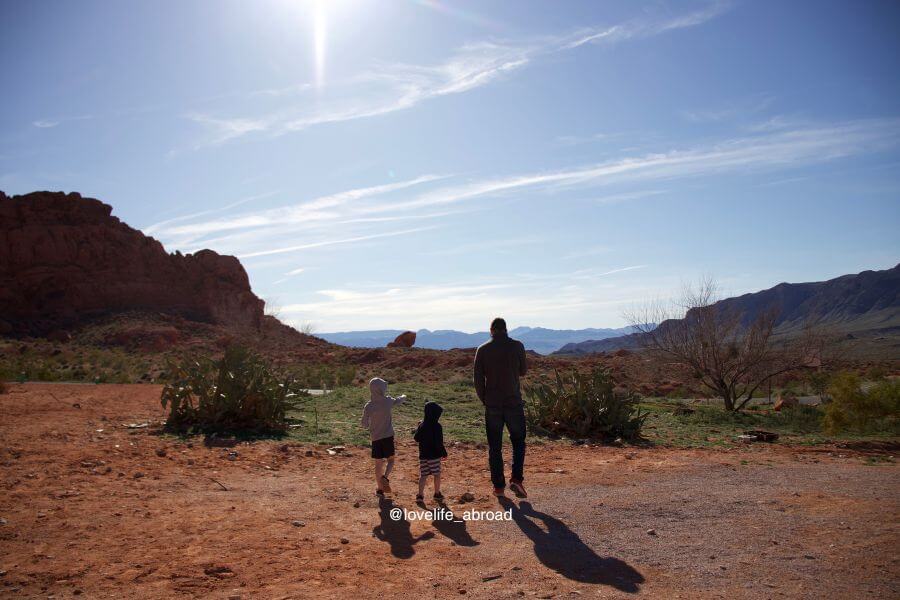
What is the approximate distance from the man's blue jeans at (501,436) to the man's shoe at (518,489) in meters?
0.05

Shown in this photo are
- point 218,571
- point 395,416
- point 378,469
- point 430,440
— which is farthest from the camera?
point 395,416

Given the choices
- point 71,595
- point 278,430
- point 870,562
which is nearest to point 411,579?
point 71,595

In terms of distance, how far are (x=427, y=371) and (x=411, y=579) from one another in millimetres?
31378

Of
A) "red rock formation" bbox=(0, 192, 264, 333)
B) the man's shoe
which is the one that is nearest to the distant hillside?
"red rock formation" bbox=(0, 192, 264, 333)

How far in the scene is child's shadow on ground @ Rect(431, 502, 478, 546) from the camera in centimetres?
534

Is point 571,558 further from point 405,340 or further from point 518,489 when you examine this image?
point 405,340

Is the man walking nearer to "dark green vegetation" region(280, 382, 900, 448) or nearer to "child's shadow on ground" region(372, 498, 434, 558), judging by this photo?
"child's shadow on ground" region(372, 498, 434, 558)

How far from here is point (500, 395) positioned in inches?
271

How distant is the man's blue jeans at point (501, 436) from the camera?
685cm

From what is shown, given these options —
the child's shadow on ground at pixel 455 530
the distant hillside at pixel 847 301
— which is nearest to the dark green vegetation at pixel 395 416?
the child's shadow on ground at pixel 455 530

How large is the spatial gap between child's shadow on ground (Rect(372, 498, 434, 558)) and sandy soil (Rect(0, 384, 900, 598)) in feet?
0.09

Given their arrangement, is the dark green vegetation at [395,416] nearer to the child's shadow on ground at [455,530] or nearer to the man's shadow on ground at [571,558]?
the child's shadow on ground at [455,530]

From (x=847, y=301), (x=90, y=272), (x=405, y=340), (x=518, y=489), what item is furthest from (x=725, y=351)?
(x=847, y=301)

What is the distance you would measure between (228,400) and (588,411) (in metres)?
6.91
